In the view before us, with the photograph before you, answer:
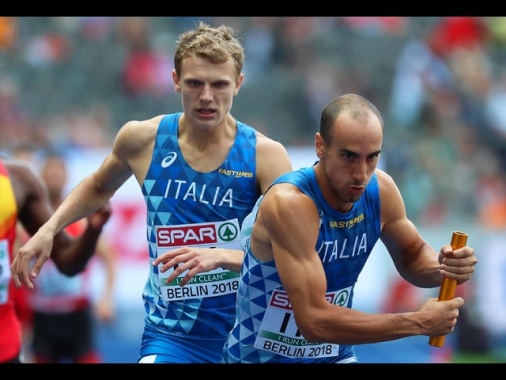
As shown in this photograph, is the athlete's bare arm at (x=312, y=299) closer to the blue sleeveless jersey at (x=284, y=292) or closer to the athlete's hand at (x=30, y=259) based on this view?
the blue sleeveless jersey at (x=284, y=292)

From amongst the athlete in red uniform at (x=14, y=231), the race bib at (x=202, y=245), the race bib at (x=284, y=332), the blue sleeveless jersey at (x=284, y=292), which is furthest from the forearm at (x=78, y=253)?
the race bib at (x=284, y=332)

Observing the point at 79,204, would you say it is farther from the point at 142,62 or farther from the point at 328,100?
the point at 142,62

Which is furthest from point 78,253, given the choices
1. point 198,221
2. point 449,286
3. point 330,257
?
point 449,286

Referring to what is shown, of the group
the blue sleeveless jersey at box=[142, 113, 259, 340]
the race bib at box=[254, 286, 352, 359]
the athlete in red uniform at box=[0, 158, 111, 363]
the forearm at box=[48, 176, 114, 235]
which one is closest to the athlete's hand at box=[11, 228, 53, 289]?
the forearm at box=[48, 176, 114, 235]

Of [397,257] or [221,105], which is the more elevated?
[221,105]

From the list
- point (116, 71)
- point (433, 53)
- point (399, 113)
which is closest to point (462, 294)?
point (399, 113)

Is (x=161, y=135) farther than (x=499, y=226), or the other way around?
(x=499, y=226)

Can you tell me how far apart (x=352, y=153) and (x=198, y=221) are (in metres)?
1.46

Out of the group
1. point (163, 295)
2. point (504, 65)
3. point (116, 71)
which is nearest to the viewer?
point (163, 295)

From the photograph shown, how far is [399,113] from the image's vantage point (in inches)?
601

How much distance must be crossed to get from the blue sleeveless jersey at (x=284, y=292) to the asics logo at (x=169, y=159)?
0.94 meters

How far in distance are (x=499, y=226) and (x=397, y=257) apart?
25.6ft

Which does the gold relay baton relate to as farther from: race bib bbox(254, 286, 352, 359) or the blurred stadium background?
the blurred stadium background

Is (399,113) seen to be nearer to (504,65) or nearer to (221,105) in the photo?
(504,65)
